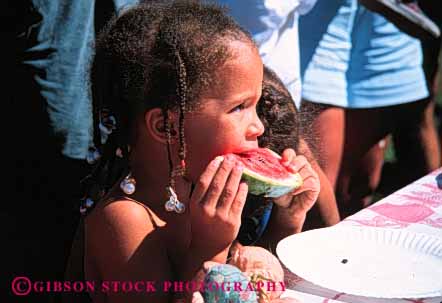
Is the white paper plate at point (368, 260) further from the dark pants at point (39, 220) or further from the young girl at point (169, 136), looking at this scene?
the dark pants at point (39, 220)

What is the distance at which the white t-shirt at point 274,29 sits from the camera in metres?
3.60

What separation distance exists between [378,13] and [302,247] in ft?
8.56

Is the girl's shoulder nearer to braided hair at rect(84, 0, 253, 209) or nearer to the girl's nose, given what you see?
braided hair at rect(84, 0, 253, 209)

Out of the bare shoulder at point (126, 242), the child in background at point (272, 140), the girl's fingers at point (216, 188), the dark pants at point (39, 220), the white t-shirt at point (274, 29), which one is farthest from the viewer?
the white t-shirt at point (274, 29)

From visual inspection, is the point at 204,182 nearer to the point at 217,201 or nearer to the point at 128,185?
the point at 217,201

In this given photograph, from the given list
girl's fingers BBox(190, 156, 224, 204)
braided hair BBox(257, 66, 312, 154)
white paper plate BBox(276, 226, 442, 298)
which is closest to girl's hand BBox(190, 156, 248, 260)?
girl's fingers BBox(190, 156, 224, 204)

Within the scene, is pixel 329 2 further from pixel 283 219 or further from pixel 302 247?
pixel 302 247

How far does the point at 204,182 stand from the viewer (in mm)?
2162

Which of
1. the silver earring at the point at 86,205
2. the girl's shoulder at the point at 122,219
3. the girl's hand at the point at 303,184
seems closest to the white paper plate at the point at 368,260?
the girl's hand at the point at 303,184

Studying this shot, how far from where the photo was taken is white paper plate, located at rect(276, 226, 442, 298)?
2.18 metres

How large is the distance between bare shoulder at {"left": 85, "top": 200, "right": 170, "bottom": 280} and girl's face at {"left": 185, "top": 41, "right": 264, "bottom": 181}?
0.77 feet

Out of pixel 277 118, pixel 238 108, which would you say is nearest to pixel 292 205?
pixel 277 118

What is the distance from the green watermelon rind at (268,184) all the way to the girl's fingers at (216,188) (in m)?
0.11

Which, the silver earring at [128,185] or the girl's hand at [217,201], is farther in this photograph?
the silver earring at [128,185]
